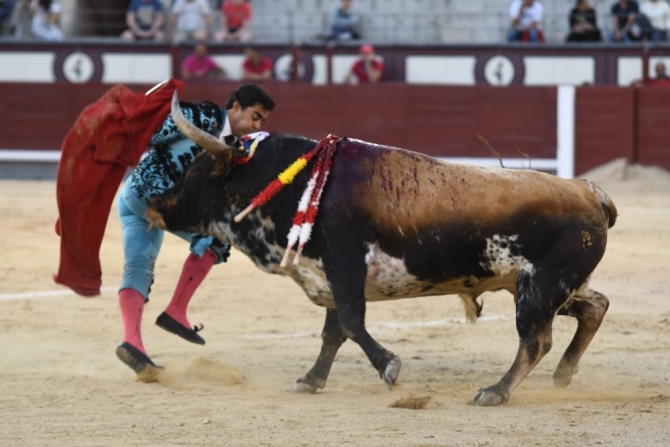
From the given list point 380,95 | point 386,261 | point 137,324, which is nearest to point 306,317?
point 137,324

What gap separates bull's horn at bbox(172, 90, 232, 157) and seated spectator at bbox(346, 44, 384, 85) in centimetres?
926

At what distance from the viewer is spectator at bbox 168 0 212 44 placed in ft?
44.9

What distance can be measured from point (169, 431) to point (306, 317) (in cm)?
246

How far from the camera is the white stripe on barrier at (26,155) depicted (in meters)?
13.7

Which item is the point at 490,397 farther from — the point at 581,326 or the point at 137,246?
the point at 137,246

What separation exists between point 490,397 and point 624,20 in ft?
33.3

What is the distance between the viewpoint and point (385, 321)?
19.2 feet

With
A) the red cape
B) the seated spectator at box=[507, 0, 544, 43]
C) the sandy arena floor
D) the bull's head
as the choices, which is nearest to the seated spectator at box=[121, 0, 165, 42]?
the seated spectator at box=[507, 0, 544, 43]

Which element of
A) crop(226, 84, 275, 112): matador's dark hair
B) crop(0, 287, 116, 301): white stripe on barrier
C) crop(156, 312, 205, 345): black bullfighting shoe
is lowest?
crop(0, 287, 116, 301): white stripe on barrier

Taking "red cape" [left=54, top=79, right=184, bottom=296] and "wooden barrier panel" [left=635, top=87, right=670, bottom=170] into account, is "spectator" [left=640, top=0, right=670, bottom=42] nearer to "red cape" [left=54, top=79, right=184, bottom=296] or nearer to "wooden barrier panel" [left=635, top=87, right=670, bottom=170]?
"wooden barrier panel" [left=635, top=87, right=670, bottom=170]

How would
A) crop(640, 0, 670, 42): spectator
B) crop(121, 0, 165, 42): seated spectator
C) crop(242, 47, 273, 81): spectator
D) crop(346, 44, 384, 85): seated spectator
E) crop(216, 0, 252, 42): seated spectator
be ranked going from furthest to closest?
crop(121, 0, 165, 42): seated spectator
crop(216, 0, 252, 42): seated spectator
crop(242, 47, 273, 81): spectator
crop(346, 44, 384, 85): seated spectator
crop(640, 0, 670, 42): spectator

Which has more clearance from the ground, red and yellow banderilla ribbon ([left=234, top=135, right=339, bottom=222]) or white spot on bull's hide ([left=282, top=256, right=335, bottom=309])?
red and yellow banderilla ribbon ([left=234, top=135, right=339, bottom=222])

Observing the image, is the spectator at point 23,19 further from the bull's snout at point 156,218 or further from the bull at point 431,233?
the bull at point 431,233

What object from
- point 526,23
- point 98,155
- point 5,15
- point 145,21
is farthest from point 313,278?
point 5,15
